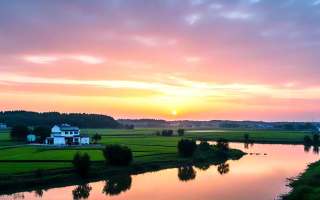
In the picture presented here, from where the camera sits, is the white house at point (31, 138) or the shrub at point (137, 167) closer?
the shrub at point (137, 167)

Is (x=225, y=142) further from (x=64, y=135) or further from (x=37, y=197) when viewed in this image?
(x=37, y=197)

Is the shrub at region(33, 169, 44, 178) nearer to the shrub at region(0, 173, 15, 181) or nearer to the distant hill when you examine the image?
the shrub at region(0, 173, 15, 181)

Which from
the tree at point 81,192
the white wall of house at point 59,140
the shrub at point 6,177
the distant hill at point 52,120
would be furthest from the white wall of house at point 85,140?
the distant hill at point 52,120

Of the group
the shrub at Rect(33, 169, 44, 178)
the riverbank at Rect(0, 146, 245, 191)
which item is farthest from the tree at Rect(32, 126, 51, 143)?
the shrub at Rect(33, 169, 44, 178)

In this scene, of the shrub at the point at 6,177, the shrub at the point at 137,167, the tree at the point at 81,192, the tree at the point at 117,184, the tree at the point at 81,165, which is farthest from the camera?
the shrub at the point at 137,167

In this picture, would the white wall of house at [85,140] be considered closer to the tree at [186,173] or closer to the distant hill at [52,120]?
the tree at [186,173]

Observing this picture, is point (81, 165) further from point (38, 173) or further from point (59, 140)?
point (59, 140)

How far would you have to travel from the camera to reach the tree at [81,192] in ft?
83.0

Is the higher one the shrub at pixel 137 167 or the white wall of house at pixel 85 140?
the white wall of house at pixel 85 140

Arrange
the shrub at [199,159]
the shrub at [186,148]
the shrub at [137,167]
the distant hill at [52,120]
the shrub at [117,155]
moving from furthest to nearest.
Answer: the distant hill at [52,120]
the shrub at [186,148]
the shrub at [199,159]
the shrub at [137,167]
the shrub at [117,155]

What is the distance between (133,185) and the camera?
2983 cm

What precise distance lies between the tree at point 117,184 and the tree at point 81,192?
160 cm

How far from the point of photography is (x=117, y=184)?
3012 cm

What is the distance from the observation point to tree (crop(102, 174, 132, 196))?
27719 mm
